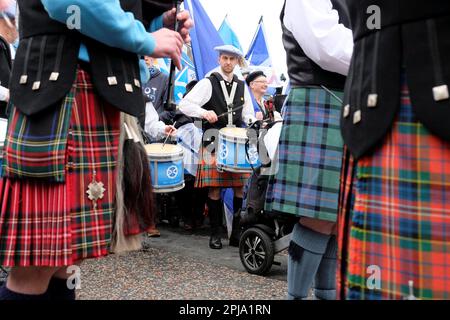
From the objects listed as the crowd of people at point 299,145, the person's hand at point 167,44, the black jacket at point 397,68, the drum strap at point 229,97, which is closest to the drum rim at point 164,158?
the drum strap at point 229,97

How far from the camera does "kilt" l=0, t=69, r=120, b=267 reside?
1530 mm

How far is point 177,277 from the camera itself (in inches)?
145

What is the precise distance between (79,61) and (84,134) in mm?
233

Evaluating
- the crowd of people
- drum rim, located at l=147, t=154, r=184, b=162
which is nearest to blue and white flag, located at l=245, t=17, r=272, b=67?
drum rim, located at l=147, t=154, r=184, b=162

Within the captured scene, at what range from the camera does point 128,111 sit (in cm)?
160

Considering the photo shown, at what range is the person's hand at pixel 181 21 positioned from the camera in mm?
1882

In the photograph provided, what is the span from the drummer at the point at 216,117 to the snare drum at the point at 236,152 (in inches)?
21.7

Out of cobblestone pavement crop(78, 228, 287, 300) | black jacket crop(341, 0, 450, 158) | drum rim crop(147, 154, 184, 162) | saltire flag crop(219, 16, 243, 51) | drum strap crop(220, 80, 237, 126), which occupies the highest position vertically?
saltire flag crop(219, 16, 243, 51)

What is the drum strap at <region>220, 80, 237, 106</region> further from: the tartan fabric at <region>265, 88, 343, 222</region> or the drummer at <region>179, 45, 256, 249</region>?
the tartan fabric at <region>265, 88, 343, 222</region>

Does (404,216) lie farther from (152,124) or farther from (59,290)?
(152,124)

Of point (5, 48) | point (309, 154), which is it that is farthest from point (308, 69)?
point (5, 48)

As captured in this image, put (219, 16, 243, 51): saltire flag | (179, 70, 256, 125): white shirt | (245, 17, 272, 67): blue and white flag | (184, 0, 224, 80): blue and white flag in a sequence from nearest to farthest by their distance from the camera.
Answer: (179, 70, 256, 125): white shirt < (184, 0, 224, 80): blue and white flag < (219, 16, 243, 51): saltire flag < (245, 17, 272, 67): blue and white flag
